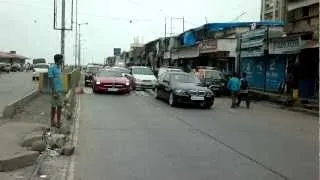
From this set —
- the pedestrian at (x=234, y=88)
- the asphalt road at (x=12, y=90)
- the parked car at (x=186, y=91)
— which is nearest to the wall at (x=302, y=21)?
the pedestrian at (x=234, y=88)

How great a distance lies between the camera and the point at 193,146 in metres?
12.8

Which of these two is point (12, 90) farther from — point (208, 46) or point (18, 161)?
point (18, 161)

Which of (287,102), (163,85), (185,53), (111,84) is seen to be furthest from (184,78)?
(185,53)

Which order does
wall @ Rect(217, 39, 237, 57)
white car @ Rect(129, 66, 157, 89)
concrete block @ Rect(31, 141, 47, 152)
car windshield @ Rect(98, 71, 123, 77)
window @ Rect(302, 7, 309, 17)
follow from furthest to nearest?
wall @ Rect(217, 39, 237, 57)
white car @ Rect(129, 66, 157, 89)
car windshield @ Rect(98, 71, 123, 77)
window @ Rect(302, 7, 309, 17)
concrete block @ Rect(31, 141, 47, 152)

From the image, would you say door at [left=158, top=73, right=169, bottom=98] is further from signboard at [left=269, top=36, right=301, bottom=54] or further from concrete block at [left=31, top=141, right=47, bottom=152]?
concrete block at [left=31, top=141, right=47, bottom=152]

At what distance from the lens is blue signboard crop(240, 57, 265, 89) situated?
37938 mm

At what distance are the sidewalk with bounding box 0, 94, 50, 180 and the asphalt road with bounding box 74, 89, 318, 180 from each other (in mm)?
911

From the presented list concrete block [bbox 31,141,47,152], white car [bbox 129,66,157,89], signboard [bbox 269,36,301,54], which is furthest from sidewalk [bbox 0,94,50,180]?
white car [bbox 129,66,157,89]

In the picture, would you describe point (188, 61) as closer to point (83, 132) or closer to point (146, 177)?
point (83, 132)

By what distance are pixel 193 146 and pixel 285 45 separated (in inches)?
766

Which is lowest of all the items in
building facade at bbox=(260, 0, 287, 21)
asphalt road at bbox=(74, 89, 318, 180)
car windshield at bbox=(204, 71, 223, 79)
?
asphalt road at bbox=(74, 89, 318, 180)

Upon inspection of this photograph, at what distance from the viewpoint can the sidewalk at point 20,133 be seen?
9.96m

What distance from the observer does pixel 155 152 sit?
11.9 m

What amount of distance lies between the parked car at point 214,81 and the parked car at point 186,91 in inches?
327
